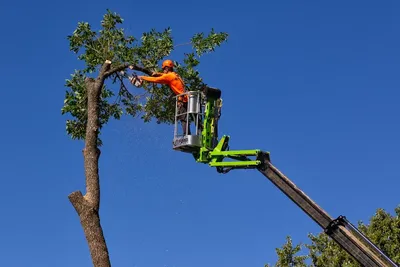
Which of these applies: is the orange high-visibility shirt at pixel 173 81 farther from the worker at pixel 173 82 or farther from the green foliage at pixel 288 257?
the green foliage at pixel 288 257

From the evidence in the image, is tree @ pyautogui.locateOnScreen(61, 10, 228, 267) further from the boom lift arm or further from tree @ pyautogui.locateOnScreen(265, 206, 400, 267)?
tree @ pyautogui.locateOnScreen(265, 206, 400, 267)

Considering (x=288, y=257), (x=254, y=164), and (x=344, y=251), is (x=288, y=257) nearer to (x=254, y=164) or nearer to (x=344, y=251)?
(x=344, y=251)

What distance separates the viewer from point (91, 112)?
1305 cm

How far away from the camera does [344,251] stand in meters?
25.9

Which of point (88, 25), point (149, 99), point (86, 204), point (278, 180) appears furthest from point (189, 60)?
point (278, 180)

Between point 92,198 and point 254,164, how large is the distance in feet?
11.2

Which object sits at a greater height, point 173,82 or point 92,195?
point 173,82

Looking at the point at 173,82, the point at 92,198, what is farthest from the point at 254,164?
the point at 92,198

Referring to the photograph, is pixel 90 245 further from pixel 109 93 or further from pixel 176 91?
pixel 109 93

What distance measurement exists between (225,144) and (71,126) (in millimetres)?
4753

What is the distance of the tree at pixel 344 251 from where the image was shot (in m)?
25.0

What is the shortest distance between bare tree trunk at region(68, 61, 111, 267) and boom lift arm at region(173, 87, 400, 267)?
73.7 inches

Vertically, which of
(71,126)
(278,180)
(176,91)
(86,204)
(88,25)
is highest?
(88,25)

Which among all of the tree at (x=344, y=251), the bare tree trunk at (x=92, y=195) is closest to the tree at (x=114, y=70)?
the bare tree trunk at (x=92, y=195)
